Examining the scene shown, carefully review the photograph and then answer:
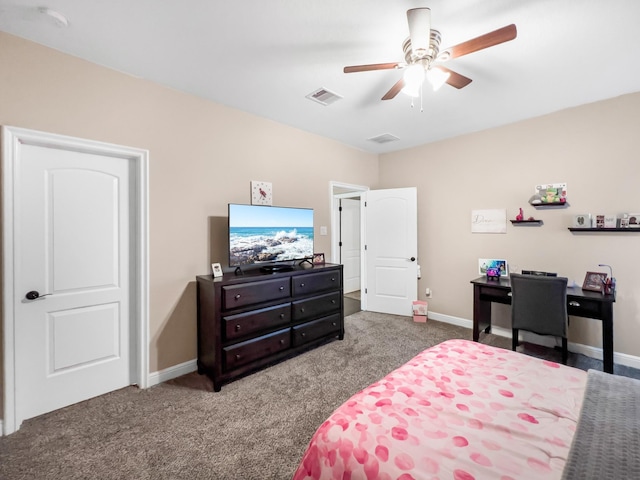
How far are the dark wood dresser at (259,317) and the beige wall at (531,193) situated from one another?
6.35 ft

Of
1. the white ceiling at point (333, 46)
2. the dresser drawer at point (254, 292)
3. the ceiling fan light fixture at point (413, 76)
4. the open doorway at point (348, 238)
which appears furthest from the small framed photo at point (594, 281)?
the open doorway at point (348, 238)

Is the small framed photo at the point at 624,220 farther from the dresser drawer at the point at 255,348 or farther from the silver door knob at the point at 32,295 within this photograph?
the silver door knob at the point at 32,295

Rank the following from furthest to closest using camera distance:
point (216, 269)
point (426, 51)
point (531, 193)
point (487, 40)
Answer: point (531, 193) < point (216, 269) < point (426, 51) < point (487, 40)

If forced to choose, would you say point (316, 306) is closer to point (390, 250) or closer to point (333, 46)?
point (390, 250)

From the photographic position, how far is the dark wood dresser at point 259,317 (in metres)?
2.47

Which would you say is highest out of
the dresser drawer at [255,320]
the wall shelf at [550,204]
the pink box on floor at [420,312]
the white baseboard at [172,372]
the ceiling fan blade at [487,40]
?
the ceiling fan blade at [487,40]

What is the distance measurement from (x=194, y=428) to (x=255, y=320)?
0.92 meters

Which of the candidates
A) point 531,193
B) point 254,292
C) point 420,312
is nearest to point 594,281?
point 531,193

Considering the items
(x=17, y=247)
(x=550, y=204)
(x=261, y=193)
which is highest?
(x=261, y=193)

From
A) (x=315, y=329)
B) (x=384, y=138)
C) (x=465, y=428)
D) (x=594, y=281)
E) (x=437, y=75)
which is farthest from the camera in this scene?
(x=384, y=138)

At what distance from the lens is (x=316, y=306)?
321cm

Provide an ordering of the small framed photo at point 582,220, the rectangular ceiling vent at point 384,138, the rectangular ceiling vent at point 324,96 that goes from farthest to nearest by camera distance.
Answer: the rectangular ceiling vent at point 384,138 → the small framed photo at point 582,220 → the rectangular ceiling vent at point 324,96

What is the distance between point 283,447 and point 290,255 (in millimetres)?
1884

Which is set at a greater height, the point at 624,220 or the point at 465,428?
the point at 624,220
